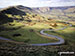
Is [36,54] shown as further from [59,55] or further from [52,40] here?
[52,40]

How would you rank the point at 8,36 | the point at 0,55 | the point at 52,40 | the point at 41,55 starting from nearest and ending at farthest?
the point at 0,55, the point at 41,55, the point at 52,40, the point at 8,36

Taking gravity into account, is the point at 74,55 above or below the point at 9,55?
below

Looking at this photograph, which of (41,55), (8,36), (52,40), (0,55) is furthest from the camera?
(8,36)

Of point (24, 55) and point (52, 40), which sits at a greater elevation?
point (24, 55)

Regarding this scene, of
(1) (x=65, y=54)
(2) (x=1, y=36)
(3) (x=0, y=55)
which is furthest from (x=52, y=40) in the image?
(2) (x=1, y=36)

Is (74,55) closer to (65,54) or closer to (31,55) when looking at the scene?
(65,54)

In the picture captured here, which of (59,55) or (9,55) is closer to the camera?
(9,55)

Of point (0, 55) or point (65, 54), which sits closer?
point (0, 55)

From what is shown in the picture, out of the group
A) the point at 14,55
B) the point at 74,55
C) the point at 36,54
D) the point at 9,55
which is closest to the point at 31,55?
the point at 36,54

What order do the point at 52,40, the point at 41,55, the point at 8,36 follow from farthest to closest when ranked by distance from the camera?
the point at 8,36 < the point at 52,40 < the point at 41,55
